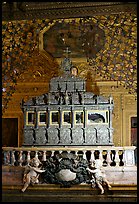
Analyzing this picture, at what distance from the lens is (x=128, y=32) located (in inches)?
328

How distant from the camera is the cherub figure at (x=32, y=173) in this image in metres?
7.32

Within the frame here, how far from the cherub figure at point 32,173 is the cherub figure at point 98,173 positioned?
0.93 metres

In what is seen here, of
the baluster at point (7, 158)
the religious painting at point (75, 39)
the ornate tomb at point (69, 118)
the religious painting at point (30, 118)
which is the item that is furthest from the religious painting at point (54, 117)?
the religious painting at point (75, 39)

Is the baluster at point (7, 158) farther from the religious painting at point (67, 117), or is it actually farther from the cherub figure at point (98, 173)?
the cherub figure at point (98, 173)

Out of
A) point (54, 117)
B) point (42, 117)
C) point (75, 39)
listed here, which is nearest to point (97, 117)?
point (54, 117)

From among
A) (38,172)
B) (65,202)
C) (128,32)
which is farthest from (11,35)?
(65,202)

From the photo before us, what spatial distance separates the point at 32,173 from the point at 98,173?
1190 millimetres

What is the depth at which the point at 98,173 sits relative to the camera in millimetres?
7258

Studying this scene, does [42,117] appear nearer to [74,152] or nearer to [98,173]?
[74,152]

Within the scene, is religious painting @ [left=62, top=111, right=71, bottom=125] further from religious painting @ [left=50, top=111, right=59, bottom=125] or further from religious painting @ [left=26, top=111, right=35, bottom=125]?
religious painting @ [left=26, top=111, right=35, bottom=125]

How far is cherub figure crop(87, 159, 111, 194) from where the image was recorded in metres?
7.16

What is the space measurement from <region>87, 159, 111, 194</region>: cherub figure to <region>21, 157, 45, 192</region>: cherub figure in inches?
36.5

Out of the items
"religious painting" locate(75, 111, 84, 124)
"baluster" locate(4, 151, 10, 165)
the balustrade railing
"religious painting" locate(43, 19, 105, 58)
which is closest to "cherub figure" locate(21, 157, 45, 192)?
the balustrade railing

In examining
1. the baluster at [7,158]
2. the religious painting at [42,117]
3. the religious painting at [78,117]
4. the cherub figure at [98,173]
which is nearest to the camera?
the cherub figure at [98,173]
